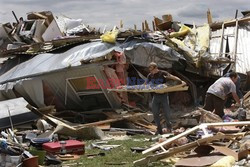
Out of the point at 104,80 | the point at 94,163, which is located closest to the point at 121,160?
the point at 94,163

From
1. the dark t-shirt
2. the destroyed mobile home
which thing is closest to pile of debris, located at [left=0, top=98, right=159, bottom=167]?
the destroyed mobile home

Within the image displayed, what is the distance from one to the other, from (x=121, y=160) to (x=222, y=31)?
37.3 ft

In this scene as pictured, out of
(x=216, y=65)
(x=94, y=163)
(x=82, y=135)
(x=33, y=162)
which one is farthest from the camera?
(x=216, y=65)

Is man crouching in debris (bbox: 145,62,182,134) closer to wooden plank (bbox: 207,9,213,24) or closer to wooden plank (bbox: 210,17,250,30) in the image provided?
wooden plank (bbox: 210,17,250,30)

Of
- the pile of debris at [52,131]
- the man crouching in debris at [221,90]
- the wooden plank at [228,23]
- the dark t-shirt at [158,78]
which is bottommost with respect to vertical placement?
the pile of debris at [52,131]

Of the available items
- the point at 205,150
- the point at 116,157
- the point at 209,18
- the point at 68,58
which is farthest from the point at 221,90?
the point at 209,18

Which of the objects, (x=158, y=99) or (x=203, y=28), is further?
(x=203, y=28)

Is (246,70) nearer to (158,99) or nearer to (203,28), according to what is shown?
(203,28)

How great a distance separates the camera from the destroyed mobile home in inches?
497

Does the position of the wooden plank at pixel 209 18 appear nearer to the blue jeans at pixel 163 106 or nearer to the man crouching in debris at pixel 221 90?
the man crouching in debris at pixel 221 90

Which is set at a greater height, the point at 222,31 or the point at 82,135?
the point at 222,31

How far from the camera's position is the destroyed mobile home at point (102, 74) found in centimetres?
1263

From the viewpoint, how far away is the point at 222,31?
18.7m

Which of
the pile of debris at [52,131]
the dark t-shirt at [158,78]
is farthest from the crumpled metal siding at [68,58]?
the dark t-shirt at [158,78]
